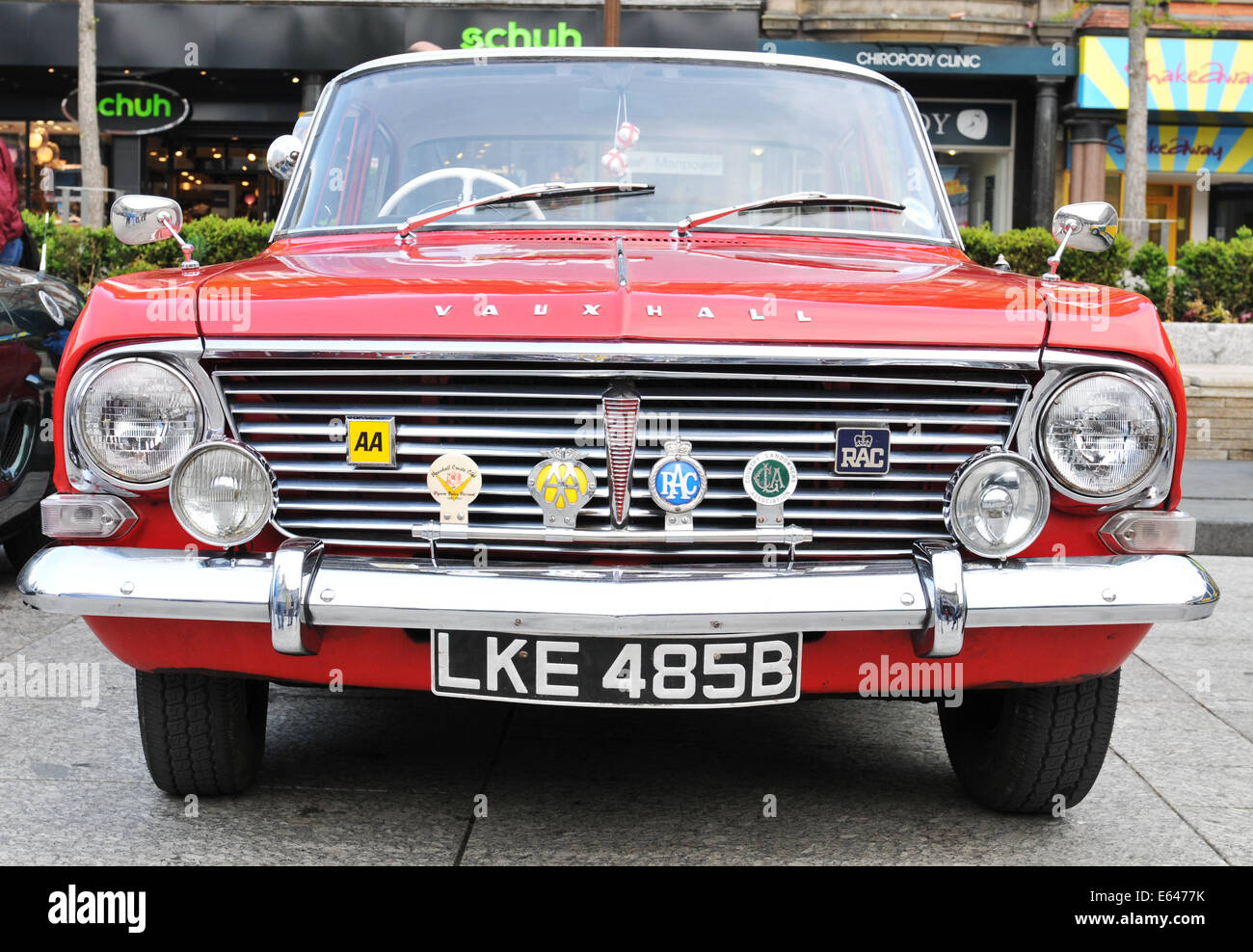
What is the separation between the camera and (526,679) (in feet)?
8.45

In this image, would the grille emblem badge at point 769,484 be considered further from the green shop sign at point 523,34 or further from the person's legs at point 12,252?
the green shop sign at point 523,34

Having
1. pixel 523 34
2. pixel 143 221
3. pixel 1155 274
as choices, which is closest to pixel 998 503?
pixel 143 221

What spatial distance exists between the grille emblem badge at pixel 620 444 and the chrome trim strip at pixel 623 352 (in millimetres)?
78

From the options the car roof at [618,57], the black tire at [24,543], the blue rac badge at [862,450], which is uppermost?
the car roof at [618,57]

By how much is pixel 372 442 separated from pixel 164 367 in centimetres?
41

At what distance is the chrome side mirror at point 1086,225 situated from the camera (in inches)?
144

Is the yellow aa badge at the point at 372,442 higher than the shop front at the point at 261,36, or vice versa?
the shop front at the point at 261,36

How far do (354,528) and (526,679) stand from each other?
0.43 metres

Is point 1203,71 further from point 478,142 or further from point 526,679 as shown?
point 526,679

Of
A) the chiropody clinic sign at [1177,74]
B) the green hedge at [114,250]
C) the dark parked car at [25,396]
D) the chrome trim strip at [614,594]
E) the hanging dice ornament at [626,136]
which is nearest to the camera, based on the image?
the chrome trim strip at [614,594]

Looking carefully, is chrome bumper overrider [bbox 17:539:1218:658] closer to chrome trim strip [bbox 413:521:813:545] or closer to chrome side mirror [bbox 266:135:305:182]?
chrome trim strip [bbox 413:521:813:545]

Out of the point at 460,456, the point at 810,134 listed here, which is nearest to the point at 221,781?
the point at 460,456

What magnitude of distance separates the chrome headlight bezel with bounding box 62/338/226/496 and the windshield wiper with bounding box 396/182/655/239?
1.02 metres

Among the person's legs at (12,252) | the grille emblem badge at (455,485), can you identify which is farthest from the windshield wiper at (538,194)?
the person's legs at (12,252)
